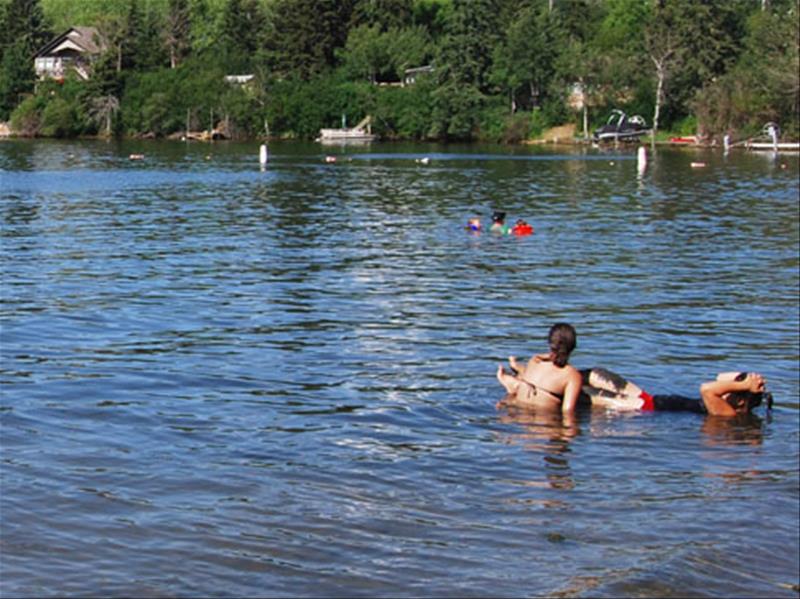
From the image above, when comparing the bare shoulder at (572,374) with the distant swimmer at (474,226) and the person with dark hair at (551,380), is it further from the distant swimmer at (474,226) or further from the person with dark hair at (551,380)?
the distant swimmer at (474,226)

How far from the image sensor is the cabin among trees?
5846 inches

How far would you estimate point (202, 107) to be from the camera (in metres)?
130

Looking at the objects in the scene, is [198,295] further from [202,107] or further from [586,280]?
[202,107]

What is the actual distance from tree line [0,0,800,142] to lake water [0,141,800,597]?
69612mm

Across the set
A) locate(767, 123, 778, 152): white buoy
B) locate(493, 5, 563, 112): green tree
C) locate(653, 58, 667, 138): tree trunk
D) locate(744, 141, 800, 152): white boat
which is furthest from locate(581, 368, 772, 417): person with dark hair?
locate(493, 5, 563, 112): green tree

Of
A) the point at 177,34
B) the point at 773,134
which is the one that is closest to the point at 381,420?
the point at 773,134

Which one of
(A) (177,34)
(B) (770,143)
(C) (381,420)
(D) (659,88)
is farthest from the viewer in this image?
(A) (177,34)

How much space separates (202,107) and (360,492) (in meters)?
122

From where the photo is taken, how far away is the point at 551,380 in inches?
626

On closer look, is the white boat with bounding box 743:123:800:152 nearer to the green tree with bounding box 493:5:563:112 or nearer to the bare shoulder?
the green tree with bounding box 493:5:563:112

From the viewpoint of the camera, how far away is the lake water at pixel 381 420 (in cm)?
1039

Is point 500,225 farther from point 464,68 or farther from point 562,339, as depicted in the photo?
point 464,68

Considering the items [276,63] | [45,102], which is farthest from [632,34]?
[45,102]

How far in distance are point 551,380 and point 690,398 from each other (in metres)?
1.83
